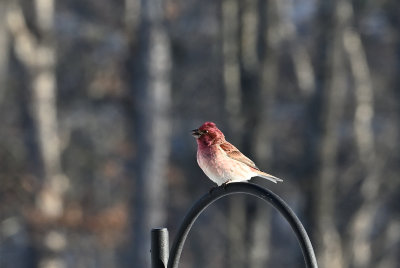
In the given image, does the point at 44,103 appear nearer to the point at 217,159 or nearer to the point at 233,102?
the point at 233,102

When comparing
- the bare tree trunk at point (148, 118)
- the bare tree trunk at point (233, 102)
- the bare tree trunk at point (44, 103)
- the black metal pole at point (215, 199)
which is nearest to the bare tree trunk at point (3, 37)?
the bare tree trunk at point (44, 103)

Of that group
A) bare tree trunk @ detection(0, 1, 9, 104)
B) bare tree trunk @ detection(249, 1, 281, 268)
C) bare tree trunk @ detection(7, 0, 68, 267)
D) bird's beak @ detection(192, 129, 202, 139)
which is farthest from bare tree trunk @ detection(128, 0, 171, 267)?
bird's beak @ detection(192, 129, 202, 139)

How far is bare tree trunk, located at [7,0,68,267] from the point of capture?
1420cm

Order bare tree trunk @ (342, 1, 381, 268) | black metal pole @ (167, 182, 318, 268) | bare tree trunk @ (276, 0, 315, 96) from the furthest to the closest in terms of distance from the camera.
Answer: bare tree trunk @ (276, 0, 315, 96), bare tree trunk @ (342, 1, 381, 268), black metal pole @ (167, 182, 318, 268)

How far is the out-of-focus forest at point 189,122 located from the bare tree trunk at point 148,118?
23 millimetres

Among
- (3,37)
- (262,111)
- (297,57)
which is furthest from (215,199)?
(297,57)

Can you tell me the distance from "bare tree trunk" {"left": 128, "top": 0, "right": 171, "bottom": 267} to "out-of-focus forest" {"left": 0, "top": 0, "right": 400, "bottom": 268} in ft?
0.08

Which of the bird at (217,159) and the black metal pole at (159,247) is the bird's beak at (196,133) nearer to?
the bird at (217,159)

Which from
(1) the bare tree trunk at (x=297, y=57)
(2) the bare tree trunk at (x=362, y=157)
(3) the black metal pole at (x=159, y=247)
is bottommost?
(3) the black metal pole at (x=159, y=247)

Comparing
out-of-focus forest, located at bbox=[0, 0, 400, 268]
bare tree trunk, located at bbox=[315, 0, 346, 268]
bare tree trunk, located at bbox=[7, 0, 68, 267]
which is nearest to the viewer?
bare tree trunk, located at bbox=[315, 0, 346, 268]

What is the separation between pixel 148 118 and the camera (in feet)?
41.4

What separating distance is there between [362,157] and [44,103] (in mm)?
6115

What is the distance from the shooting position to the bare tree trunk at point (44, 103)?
14.2m

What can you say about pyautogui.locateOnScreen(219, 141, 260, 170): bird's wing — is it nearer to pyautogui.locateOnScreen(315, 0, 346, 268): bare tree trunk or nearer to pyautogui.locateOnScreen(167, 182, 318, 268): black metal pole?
pyautogui.locateOnScreen(167, 182, 318, 268): black metal pole
